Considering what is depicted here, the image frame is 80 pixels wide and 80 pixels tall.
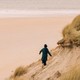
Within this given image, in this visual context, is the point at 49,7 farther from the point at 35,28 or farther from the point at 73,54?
the point at 73,54

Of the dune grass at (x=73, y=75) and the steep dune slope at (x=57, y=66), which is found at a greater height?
the steep dune slope at (x=57, y=66)

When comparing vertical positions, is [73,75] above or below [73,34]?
below

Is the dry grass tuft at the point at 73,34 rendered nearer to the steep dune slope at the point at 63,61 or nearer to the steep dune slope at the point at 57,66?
the steep dune slope at the point at 63,61

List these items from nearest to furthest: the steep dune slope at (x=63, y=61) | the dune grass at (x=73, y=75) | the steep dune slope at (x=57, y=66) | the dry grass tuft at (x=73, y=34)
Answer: the dune grass at (x=73, y=75) → the steep dune slope at (x=57, y=66) → the steep dune slope at (x=63, y=61) → the dry grass tuft at (x=73, y=34)

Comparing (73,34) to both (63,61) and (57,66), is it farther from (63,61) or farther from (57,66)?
(57,66)

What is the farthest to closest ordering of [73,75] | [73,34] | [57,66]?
[73,34], [57,66], [73,75]

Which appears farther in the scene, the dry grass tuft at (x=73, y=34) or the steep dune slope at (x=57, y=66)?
the dry grass tuft at (x=73, y=34)

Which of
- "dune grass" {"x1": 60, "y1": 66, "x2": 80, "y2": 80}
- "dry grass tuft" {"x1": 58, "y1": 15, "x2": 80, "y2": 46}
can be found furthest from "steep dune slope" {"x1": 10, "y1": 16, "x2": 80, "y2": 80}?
"dune grass" {"x1": 60, "y1": 66, "x2": 80, "y2": 80}

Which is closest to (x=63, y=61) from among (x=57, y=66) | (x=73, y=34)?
(x=57, y=66)

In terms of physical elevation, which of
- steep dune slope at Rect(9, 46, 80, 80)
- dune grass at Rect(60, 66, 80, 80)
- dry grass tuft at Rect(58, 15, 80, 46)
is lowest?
dune grass at Rect(60, 66, 80, 80)

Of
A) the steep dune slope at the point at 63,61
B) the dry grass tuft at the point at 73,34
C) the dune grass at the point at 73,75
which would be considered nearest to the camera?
the dune grass at the point at 73,75

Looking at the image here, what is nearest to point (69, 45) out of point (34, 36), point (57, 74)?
point (57, 74)

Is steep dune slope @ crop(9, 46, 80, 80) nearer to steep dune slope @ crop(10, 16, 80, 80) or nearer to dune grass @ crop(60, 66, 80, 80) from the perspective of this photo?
steep dune slope @ crop(10, 16, 80, 80)

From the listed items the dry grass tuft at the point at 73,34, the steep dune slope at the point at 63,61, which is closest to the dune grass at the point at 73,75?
the steep dune slope at the point at 63,61
